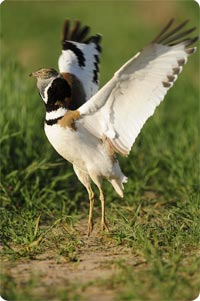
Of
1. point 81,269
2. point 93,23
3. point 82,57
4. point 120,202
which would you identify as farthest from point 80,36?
point 93,23

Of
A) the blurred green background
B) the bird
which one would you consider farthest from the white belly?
the blurred green background

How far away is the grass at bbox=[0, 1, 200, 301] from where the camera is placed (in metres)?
4.11

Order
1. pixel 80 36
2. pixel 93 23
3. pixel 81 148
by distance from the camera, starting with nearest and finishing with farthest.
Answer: pixel 81 148 → pixel 80 36 → pixel 93 23

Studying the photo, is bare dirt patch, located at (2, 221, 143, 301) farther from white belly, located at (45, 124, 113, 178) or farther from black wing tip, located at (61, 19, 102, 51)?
black wing tip, located at (61, 19, 102, 51)

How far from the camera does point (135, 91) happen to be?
5129mm

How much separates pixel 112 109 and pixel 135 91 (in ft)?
0.71

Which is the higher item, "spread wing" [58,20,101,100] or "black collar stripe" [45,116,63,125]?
"spread wing" [58,20,101,100]

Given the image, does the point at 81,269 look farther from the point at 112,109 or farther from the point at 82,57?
the point at 82,57

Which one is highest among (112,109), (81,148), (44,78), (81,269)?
(44,78)

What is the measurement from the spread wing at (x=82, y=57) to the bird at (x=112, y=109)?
63 cm

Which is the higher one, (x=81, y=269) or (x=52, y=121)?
(x=52, y=121)

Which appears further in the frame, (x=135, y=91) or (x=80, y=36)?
(x=80, y=36)

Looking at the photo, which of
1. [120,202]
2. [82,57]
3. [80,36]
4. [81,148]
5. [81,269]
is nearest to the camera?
[81,269]

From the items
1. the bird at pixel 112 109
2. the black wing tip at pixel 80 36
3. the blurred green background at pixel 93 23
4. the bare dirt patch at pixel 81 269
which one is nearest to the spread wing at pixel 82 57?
the black wing tip at pixel 80 36
